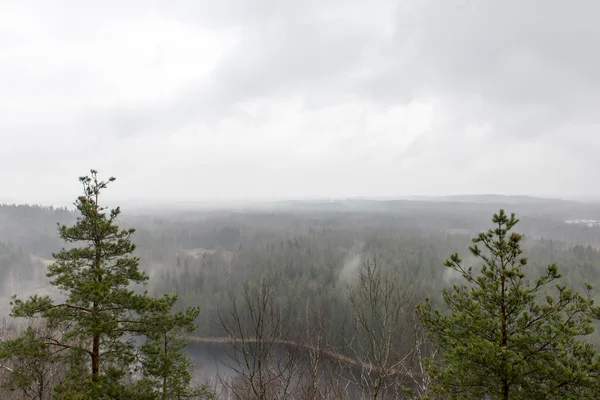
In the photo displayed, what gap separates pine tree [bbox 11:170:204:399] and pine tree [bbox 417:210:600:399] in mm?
7857

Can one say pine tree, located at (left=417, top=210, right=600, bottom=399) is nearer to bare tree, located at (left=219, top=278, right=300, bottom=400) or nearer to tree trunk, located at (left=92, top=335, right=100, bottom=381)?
bare tree, located at (left=219, top=278, right=300, bottom=400)

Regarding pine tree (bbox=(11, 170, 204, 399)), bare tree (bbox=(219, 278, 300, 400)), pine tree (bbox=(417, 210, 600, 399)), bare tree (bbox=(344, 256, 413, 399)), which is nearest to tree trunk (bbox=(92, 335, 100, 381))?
pine tree (bbox=(11, 170, 204, 399))

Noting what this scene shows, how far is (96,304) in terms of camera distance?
782cm

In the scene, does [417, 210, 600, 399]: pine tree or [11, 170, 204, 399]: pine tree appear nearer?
[417, 210, 600, 399]: pine tree

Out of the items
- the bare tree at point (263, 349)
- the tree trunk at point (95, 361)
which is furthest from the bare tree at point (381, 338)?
the tree trunk at point (95, 361)

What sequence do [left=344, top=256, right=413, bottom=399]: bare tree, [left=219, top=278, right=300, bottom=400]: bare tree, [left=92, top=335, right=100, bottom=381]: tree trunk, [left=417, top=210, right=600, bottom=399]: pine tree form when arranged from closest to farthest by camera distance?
[left=417, top=210, right=600, bottom=399]: pine tree
[left=219, top=278, right=300, bottom=400]: bare tree
[left=344, top=256, right=413, bottom=399]: bare tree
[left=92, top=335, right=100, bottom=381]: tree trunk

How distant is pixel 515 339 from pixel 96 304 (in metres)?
10.0

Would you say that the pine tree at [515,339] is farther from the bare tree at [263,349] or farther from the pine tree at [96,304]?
the pine tree at [96,304]

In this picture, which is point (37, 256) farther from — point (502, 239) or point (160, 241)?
point (502, 239)

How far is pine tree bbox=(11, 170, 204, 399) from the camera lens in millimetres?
7234

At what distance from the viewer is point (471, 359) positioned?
577cm

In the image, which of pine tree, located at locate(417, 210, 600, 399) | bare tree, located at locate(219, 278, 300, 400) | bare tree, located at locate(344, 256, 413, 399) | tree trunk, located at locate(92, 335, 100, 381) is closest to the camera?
pine tree, located at locate(417, 210, 600, 399)

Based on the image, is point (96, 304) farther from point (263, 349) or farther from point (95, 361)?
point (263, 349)

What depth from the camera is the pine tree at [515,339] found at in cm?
527
